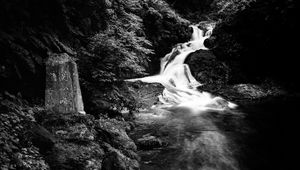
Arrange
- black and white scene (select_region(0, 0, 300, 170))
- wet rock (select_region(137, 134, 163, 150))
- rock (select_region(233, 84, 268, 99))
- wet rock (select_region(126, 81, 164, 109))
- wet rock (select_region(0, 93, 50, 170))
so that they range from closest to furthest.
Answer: wet rock (select_region(0, 93, 50, 170)) → black and white scene (select_region(0, 0, 300, 170)) → wet rock (select_region(137, 134, 163, 150)) → wet rock (select_region(126, 81, 164, 109)) → rock (select_region(233, 84, 268, 99))

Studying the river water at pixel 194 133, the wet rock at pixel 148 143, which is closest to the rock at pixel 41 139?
the river water at pixel 194 133

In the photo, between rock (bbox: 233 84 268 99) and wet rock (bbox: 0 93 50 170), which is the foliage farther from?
rock (bbox: 233 84 268 99)

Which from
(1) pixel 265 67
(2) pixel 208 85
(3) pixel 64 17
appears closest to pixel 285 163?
(3) pixel 64 17

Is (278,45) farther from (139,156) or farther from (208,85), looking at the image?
(139,156)

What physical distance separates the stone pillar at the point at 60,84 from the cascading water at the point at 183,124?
8.46 ft

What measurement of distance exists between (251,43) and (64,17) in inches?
469

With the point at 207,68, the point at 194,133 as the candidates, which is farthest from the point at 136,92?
the point at 194,133

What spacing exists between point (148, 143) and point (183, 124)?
10.2ft

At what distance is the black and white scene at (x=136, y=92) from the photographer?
663cm

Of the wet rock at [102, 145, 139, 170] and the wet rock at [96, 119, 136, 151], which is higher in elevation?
the wet rock at [96, 119, 136, 151]

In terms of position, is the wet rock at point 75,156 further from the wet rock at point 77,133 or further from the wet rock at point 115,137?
the wet rock at point 115,137

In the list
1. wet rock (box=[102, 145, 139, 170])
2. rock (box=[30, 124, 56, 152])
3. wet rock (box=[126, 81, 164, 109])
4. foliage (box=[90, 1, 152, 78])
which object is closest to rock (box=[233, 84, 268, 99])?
wet rock (box=[126, 81, 164, 109])

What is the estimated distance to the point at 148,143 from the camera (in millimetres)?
8719

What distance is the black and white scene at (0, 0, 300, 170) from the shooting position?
663 cm
